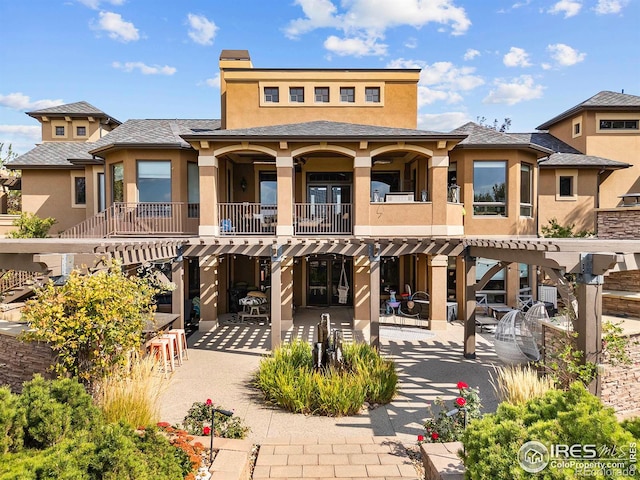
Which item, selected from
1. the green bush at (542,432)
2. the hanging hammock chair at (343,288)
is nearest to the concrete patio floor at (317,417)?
the hanging hammock chair at (343,288)

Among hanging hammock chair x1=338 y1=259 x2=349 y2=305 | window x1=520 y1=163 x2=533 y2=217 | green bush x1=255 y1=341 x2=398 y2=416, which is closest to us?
green bush x1=255 y1=341 x2=398 y2=416

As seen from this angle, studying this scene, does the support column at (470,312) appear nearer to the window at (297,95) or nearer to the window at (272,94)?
→ the window at (297,95)

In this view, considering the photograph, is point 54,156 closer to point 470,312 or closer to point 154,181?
point 154,181

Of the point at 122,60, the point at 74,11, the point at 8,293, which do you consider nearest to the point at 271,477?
the point at 8,293

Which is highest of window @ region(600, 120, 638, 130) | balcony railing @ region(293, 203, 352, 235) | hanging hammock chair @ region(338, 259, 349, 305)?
window @ region(600, 120, 638, 130)

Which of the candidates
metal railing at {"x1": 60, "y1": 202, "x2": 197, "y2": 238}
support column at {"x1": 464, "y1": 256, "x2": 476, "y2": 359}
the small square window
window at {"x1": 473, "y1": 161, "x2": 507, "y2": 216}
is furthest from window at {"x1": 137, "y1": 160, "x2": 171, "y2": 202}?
the small square window

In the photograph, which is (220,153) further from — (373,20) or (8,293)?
(373,20)

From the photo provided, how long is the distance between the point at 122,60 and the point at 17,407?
1823 centimetres

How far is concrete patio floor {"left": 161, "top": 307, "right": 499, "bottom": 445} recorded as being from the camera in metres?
6.51

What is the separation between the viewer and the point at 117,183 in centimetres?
1472

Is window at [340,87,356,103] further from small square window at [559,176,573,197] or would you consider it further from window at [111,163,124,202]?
small square window at [559,176,573,197]

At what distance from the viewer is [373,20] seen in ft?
56.1

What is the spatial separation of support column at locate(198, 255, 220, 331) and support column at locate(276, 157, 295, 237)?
9.77 ft

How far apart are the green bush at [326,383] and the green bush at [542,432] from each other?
3.25 m
